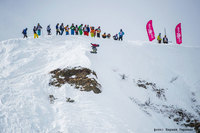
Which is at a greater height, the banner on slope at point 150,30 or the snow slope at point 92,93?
the banner on slope at point 150,30

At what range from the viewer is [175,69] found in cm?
1389

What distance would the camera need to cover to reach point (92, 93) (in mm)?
7254

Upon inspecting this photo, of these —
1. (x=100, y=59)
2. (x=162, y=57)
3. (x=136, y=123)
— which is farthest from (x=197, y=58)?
(x=136, y=123)

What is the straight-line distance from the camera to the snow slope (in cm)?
532

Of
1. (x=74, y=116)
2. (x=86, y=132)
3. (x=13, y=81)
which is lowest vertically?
(x=86, y=132)

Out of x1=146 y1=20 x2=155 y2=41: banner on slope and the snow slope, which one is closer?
the snow slope

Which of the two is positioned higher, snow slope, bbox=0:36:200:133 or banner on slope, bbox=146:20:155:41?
banner on slope, bbox=146:20:155:41

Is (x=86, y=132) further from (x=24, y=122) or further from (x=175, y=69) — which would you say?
(x=175, y=69)

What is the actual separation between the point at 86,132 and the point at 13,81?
6.34 m

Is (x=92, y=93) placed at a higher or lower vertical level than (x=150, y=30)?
lower

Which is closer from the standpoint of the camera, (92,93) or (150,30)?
(92,93)

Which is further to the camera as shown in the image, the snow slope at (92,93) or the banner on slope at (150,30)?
the banner on slope at (150,30)

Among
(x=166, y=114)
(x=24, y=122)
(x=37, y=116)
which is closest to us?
(x=24, y=122)

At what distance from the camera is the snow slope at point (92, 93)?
532cm
